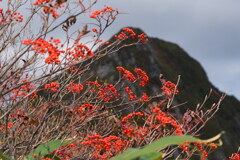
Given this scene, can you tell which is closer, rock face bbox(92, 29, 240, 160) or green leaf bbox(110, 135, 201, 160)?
green leaf bbox(110, 135, 201, 160)

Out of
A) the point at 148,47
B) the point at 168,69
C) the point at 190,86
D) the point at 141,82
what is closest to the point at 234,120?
the point at 190,86

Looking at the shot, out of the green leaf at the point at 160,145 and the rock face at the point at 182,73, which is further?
the rock face at the point at 182,73

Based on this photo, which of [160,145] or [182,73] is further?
[182,73]

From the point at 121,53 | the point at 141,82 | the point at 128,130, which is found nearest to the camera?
the point at 128,130

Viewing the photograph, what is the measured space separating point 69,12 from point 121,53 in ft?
275

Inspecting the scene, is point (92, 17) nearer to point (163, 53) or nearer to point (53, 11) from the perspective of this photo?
point (53, 11)

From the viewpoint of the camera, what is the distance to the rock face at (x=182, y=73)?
3204 inches

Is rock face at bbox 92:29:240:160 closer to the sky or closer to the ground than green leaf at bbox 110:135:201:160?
closer to the sky

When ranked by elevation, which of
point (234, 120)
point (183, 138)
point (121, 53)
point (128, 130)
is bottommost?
point (183, 138)

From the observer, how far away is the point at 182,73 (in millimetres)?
99188

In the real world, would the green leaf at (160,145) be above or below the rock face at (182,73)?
below

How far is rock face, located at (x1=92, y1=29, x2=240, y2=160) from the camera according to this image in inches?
3204

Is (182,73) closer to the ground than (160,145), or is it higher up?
higher up

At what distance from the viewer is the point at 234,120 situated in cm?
9462
